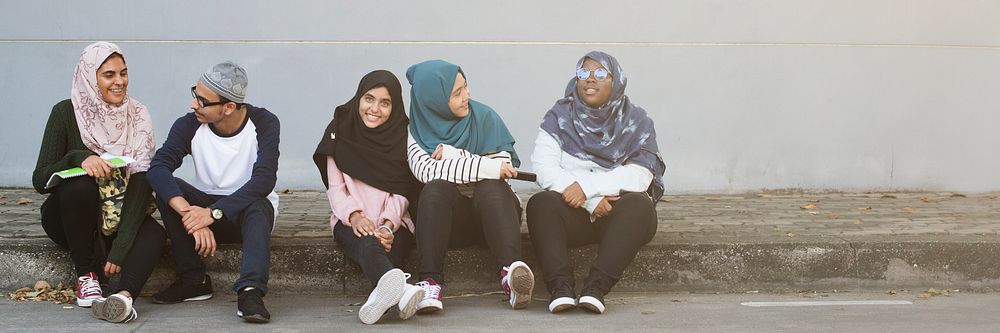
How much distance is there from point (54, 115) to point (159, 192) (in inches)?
24.6

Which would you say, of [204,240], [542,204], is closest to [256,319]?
[204,240]

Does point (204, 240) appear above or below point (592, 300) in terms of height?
above

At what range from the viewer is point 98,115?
5.67m

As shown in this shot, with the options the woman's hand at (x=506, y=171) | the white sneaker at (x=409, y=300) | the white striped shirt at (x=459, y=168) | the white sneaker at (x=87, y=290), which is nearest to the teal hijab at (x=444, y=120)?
the white striped shirt at (x=459, y=168)

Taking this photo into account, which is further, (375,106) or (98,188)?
(375,106)

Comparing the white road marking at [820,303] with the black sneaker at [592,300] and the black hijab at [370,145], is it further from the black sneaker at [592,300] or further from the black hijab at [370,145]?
the black hijab at [370,145]

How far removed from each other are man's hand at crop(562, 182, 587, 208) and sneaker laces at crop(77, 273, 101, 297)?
2.17 metres

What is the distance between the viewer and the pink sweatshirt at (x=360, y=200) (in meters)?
5.73

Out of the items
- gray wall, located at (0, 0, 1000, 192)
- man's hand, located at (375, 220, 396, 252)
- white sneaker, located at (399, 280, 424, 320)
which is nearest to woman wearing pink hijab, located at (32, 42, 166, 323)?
man's hand, located at (375, 220, 396, 252)

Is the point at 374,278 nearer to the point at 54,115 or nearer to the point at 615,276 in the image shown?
the point at 615,276

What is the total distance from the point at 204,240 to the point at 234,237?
0.32m

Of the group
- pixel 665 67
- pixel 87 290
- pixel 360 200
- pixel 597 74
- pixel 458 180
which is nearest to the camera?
pixel 87 290

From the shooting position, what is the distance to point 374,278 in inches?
211

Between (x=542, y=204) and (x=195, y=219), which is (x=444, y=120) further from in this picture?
(x=195, y=219)
